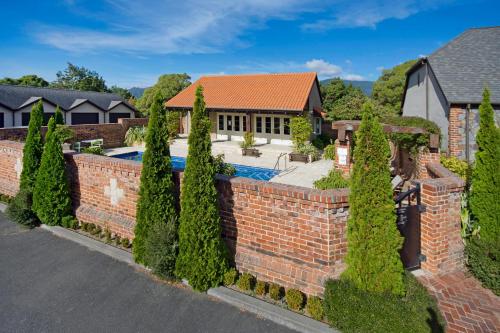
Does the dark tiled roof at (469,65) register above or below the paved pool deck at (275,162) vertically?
above

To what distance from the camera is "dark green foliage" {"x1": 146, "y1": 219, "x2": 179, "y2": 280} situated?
20.1 feet

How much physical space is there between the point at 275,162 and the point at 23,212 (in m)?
14.0

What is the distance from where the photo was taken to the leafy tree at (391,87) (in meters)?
35.6

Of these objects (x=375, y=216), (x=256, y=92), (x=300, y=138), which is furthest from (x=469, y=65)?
(x=256, y=92)

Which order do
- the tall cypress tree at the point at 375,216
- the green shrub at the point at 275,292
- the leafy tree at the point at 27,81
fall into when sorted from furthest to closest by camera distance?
the leafy tree at the point at 27,81, the green shrub at the point at 275,292, the tall cypress tree at the point at 375,216

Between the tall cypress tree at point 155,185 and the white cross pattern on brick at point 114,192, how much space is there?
69.1 inches

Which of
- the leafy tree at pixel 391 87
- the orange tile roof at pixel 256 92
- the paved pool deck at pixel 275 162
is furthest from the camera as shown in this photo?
the leafy tree at pixel 391 87

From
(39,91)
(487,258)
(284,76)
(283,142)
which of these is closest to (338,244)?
(487,258)

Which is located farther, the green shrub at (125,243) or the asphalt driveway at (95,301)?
the green shrub at (125,243)

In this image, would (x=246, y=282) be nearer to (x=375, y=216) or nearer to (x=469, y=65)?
(x=375, y=216)

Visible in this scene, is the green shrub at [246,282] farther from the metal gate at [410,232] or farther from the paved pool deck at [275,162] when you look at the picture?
the paved pool deck at [275,162]

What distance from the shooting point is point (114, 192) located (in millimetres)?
8227

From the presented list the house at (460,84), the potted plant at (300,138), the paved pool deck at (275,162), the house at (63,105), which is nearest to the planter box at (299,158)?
the potted plant at (300,138)

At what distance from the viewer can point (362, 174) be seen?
485cm
